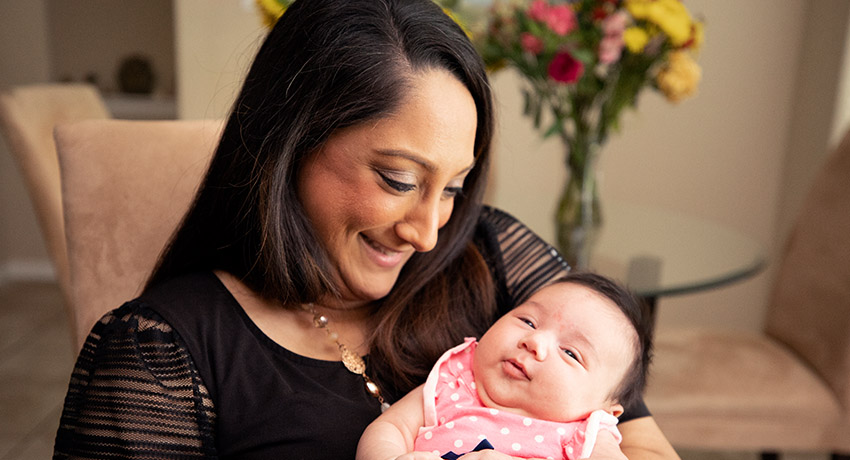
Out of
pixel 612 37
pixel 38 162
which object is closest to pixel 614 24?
pixel 612 37

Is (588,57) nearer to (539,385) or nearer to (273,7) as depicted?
(273,7)

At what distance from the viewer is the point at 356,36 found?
3.61 feet

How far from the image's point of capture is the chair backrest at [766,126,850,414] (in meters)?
2.02

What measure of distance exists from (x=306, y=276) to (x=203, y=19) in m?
3.09

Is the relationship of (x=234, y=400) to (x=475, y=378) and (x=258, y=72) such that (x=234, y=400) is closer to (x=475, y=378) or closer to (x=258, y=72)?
(x=475, y=378)

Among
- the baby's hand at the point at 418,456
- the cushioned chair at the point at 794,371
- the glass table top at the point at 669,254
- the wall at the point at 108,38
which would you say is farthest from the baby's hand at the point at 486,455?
the wall at the point at 108,38

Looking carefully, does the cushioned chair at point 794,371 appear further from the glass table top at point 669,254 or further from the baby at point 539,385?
the baby at point 539,385

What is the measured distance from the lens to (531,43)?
199 cm

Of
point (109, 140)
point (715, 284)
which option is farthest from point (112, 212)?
point (715, 284)

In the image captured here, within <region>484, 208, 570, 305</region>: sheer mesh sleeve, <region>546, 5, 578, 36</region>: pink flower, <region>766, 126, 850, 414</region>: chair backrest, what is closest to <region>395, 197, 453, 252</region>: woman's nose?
<region>484, 208, 570, 305</region>: sheer mesh sleeve

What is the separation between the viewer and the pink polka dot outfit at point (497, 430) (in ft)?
3.41

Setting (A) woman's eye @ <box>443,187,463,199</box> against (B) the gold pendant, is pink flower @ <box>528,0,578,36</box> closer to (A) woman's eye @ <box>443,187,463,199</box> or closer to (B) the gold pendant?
(A) woman's eye @ <box>443,187,463,199</box>

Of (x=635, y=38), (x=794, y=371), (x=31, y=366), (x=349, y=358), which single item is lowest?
(x=31, y=366)

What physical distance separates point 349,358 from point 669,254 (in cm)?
132
